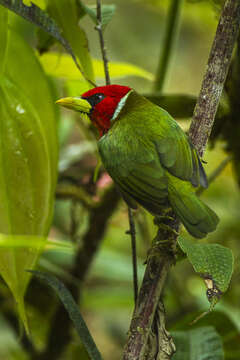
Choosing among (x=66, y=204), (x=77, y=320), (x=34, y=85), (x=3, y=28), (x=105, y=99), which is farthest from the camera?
(x=66, y=204)

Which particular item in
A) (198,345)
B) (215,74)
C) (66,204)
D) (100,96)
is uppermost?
(215,74)

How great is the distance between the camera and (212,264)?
76 cm

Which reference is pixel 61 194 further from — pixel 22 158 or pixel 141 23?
pixel 141 23

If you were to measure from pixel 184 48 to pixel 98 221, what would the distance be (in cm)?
247

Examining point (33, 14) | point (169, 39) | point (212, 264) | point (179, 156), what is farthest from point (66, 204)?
point (212, 264)

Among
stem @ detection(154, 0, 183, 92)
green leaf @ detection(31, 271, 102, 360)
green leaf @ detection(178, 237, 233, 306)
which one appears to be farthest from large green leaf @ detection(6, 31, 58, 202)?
stem @ detection(154, 0, 183, 92)

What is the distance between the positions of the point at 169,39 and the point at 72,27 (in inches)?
22.6

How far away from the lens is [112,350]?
2.71 metres

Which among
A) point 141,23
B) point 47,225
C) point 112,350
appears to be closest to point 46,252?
point 47,225

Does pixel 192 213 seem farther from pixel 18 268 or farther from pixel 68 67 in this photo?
pixel 68 67

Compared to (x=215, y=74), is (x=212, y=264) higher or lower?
lower

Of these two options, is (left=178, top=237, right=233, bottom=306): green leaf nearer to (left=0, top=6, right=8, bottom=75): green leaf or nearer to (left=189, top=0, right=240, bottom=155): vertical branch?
(left=189, top=0, right=240, bottom=155): vertical branch

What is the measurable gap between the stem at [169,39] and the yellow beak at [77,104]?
17.2 inches

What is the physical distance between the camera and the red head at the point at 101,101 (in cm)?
116
